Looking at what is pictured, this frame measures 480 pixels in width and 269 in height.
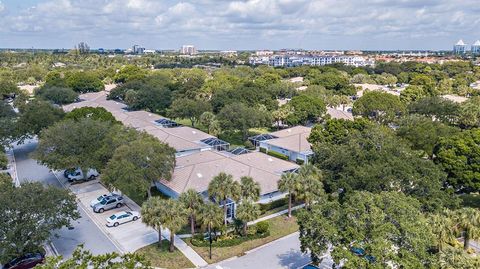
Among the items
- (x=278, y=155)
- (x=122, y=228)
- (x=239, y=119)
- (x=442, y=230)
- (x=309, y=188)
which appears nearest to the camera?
(x=442, y=230)

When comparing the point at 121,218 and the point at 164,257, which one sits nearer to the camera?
the point at 164,257

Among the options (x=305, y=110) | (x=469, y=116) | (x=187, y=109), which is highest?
(x=187, y=109)

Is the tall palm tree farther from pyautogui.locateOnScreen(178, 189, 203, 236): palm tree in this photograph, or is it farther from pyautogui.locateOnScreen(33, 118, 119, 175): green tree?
pyautogui.locateOnScreen(33, 118, 119, 175): green tree

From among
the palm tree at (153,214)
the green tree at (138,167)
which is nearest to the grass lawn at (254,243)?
the palm tree at (153,214)

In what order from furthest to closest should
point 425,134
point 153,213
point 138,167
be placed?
point 425,134, point 138,167, point 153,213

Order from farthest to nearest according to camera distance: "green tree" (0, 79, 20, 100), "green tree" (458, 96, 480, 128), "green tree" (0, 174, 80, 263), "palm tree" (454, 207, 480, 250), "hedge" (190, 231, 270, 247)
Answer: "green tree" (0, 79, 20, 100) → "green tree" (458, 96, 480, 128) → "hedge" (190, 231, 270, 247) → "palm tree" (454, 207, 480, 250) → "green tree" (0, 174, 80, 263)

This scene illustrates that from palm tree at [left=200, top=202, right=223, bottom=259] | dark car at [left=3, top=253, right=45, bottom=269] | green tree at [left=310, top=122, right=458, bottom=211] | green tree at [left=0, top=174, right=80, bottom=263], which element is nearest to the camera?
green tree at [left=0, top=174, right=80, bottom=263]

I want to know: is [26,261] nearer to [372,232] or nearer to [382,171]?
[372,232]

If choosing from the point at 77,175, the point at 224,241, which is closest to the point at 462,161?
the point at 224,241

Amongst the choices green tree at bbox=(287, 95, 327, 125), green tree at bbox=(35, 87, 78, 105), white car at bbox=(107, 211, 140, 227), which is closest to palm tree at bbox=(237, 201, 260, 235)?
white car at bbox=(107, 211, 140, 227)
